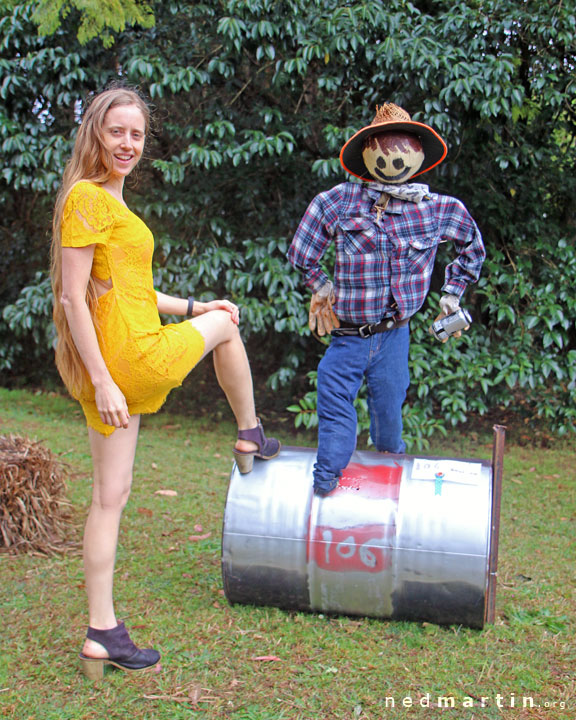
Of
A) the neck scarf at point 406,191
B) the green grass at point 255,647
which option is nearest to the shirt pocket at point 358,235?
the neck scarf at point 406,191

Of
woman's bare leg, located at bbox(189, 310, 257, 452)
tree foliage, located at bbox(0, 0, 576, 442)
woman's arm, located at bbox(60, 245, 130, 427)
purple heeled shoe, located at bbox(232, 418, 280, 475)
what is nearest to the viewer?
woman's arm, located at bbox(60, 245, 130, 427)

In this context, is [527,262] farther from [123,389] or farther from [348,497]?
[123,389]

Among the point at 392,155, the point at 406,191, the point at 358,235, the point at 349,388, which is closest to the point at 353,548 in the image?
the point at 349,388

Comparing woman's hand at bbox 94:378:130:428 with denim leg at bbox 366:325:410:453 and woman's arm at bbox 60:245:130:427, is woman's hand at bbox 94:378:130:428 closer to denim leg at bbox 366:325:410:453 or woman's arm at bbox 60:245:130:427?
woman's arm at bbox 60:245:130:427

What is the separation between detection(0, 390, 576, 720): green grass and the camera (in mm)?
2658

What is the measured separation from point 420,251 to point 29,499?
2563 mm

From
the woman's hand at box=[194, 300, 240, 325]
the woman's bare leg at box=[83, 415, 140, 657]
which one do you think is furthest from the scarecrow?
the woman's bare leg at box=[83, 415, 140, 657]

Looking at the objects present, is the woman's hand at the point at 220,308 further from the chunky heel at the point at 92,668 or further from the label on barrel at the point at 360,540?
the chunky heel at the point at 92,668

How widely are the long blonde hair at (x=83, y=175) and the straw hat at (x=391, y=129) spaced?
3.75 ft

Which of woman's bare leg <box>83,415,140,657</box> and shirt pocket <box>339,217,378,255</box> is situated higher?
shirt pocket <box>339,217,378,255</box>

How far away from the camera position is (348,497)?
3.26 metres

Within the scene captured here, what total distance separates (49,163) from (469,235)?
14.2 feet

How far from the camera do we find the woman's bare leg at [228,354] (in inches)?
111

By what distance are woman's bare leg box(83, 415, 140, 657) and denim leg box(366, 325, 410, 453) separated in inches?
48.6
